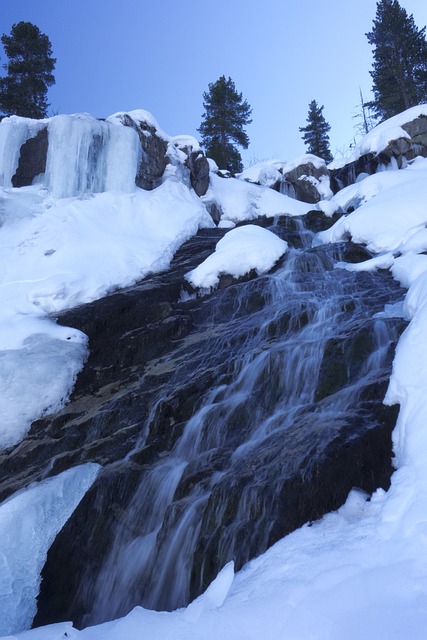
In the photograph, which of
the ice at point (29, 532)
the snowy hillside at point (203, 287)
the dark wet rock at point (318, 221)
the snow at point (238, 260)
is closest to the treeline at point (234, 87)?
the snowy hillside at point (203, 287)

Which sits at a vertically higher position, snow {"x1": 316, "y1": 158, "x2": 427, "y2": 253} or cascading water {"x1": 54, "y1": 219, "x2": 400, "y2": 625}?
snow {"x1": 316, "y1": 158, "x2": 427, "y2": 253}

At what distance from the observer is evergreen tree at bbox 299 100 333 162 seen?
29219mm

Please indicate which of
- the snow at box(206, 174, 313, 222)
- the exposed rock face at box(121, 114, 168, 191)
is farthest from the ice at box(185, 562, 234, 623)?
the snow at box(206, 174, 313, 222)

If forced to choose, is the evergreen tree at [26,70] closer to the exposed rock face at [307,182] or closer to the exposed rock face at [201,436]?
the exposed rock face at [307,182]

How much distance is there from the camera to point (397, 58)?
949 inches

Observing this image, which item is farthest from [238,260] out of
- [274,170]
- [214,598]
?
[274,170]

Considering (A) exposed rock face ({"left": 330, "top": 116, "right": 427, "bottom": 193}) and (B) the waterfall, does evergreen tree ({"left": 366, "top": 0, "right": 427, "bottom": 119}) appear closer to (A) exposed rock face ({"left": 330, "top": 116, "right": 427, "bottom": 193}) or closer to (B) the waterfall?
(A) exposed rock face ({"left": 330, "top": 116, "right": 427, "bottom": 193})

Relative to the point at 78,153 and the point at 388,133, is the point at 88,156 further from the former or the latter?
the point at 388,133

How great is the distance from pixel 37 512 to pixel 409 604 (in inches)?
159

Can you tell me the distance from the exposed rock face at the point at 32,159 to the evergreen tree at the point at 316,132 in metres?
19.6

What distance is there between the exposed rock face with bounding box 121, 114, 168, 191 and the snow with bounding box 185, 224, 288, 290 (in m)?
5.85

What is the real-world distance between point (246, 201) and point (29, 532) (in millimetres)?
15566

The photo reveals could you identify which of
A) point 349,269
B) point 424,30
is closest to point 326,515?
point 349,269

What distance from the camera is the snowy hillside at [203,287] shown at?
2.21 m
